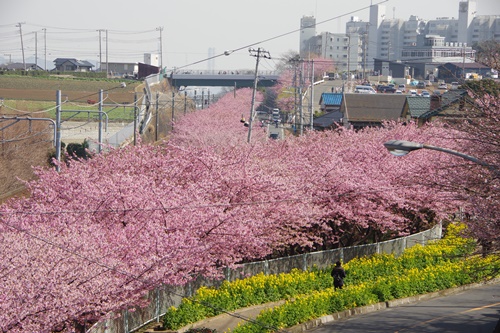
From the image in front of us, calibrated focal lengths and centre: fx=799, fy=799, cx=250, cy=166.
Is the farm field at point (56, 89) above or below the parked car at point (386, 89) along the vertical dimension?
below

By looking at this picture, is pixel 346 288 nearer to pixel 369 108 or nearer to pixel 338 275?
pixel 338 275

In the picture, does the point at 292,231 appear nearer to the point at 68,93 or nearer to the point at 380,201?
the point at 380,201

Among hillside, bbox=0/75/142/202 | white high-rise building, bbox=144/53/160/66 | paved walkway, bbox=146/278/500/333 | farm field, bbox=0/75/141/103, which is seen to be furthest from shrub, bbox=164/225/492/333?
white high-rise building, bbox=144/53/160/66

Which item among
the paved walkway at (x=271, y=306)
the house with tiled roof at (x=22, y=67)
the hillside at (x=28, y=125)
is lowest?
the paved walkway at (x=271, y=306)

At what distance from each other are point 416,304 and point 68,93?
3212 inches

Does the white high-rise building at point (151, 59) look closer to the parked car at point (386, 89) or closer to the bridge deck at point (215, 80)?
the bridge deck at point (215, 80)

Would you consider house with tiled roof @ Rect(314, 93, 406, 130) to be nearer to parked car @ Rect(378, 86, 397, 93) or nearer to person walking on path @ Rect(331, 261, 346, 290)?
parked car @ Rect(378, 86, 397, 93)

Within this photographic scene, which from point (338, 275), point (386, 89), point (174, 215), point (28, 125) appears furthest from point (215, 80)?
point (174, 215)

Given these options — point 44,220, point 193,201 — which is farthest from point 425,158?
point 44,220

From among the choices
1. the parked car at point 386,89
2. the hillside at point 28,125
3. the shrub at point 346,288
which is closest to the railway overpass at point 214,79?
the hillside at point 28,125

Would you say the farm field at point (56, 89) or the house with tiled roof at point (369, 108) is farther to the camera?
the farm field at point (56, 89)

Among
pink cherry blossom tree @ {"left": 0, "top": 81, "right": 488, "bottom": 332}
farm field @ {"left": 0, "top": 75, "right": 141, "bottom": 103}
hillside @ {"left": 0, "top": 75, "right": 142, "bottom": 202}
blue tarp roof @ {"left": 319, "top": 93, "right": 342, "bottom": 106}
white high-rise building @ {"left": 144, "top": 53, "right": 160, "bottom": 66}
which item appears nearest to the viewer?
pink cherry blossom tree @ {"left": 0, "top": 81, "right": 488, "bottom": 332}

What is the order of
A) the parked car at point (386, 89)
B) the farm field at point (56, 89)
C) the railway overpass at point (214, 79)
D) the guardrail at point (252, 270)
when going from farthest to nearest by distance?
the railway overpass at point (214, 79) < the parked car at point (386, 89) < the farm field at point (56, 89) < the guardrail at point (252, 270)

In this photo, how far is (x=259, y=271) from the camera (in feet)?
83.6
